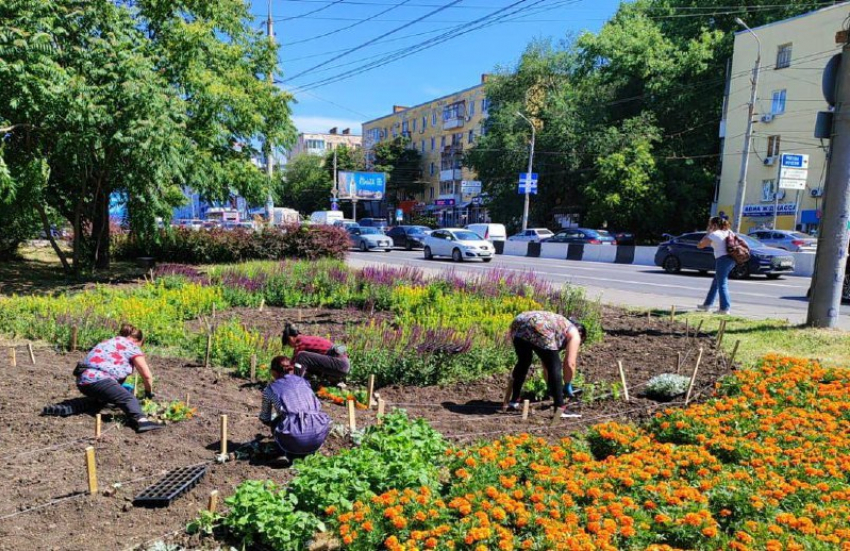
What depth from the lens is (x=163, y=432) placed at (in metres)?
4.97

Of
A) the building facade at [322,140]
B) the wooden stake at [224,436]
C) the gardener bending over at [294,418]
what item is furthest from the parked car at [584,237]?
the building facade at [322,140]

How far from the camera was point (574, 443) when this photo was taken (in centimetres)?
462

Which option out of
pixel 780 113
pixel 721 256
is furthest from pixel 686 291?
pixel 780 113

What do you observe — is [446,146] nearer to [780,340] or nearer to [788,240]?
[788,240]

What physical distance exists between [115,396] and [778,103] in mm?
39543

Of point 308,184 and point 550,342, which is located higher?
point 308,184

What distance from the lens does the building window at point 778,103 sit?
115ft

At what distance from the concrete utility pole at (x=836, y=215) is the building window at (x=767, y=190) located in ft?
99.0

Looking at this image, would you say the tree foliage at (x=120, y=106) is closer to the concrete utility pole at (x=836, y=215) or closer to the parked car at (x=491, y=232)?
the concrete utility pole at (x=836, y=215)

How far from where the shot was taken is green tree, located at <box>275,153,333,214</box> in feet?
264

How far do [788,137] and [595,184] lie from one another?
35.5 ft

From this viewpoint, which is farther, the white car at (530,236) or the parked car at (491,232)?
the parked car at (491,232)

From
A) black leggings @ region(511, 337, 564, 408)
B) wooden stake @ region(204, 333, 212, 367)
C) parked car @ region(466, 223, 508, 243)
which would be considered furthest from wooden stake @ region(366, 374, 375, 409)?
parked car @ region(466, 223, 508, 243)

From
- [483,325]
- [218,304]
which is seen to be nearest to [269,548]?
[483,325]
